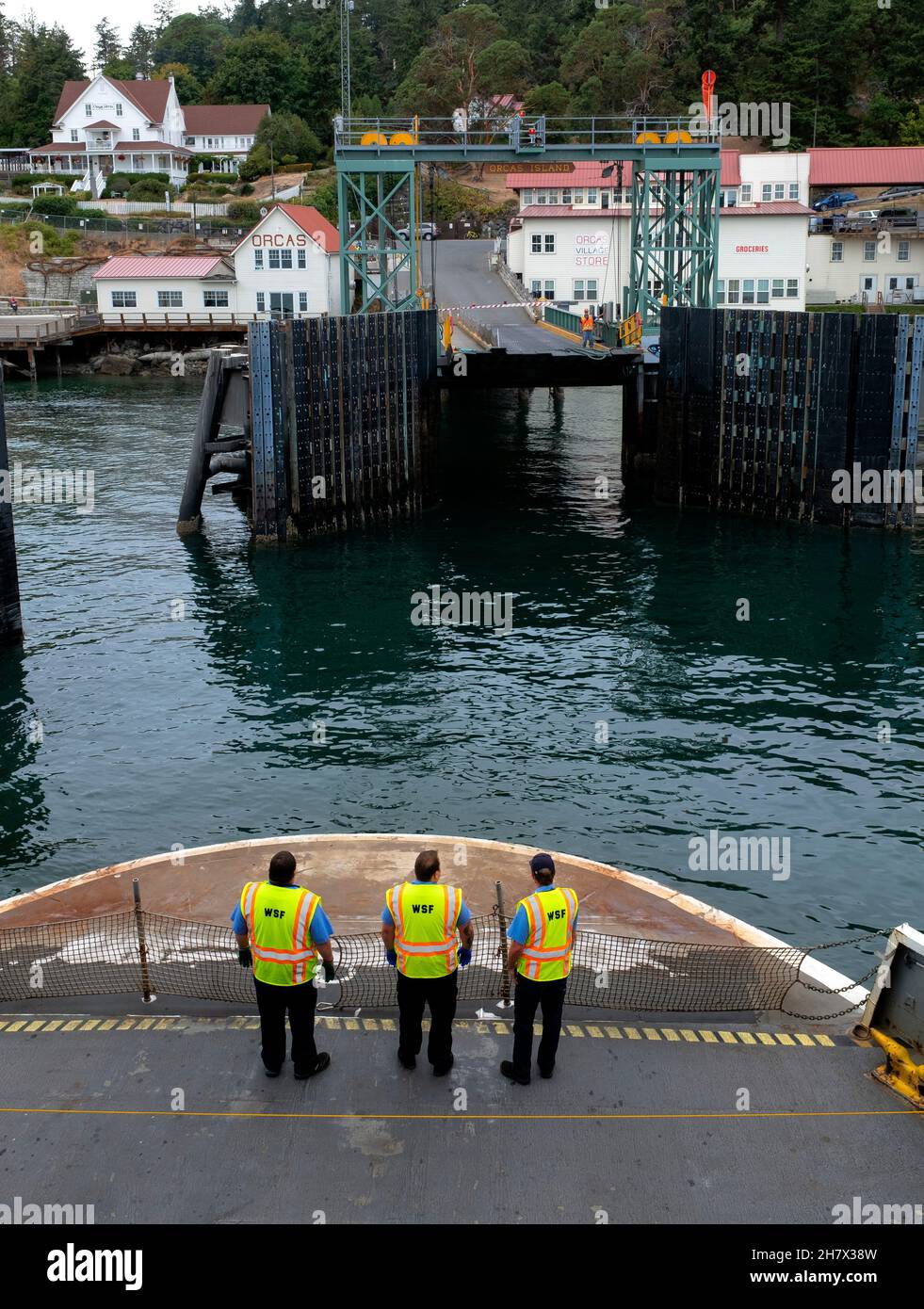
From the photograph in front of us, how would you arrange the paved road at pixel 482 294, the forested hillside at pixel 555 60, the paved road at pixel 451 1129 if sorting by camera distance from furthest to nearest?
the forested hillside at pixel 555 60, the paved road at pixel 482 294, the paved road at pixel 451 1129

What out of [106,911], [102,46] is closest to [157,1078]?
[106,911]

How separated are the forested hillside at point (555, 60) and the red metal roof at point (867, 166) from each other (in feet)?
22.1

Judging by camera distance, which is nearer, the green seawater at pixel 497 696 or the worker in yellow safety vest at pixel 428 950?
the worker in yellow safety vest at pixel 428 950

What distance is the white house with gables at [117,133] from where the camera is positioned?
13512 centimetres

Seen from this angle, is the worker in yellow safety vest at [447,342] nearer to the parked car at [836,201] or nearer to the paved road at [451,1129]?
the paved road at [451,1129]

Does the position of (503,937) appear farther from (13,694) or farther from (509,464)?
(509,464)

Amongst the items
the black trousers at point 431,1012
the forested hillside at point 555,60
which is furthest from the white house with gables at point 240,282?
the black trousers at point 431,1012

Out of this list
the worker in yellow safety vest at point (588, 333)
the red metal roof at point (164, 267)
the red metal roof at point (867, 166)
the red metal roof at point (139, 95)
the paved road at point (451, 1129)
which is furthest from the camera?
the red metal roof at point (139, 95)

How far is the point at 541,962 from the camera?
11031 millimetres

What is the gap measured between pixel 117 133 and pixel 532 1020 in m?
141

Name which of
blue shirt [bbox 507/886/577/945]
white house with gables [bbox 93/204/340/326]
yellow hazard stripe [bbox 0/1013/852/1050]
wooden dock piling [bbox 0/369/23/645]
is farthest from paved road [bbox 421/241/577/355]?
blue shirt [bbox 507/886/577/945]

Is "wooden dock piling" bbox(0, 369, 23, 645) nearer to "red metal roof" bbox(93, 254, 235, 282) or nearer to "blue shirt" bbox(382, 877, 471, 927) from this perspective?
"blue shirt" bbox(382, 877, 471, 927)

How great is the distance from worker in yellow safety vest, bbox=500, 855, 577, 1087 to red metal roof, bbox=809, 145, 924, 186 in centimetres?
9379

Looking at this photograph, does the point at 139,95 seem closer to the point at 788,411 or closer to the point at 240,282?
the point at 240,282
